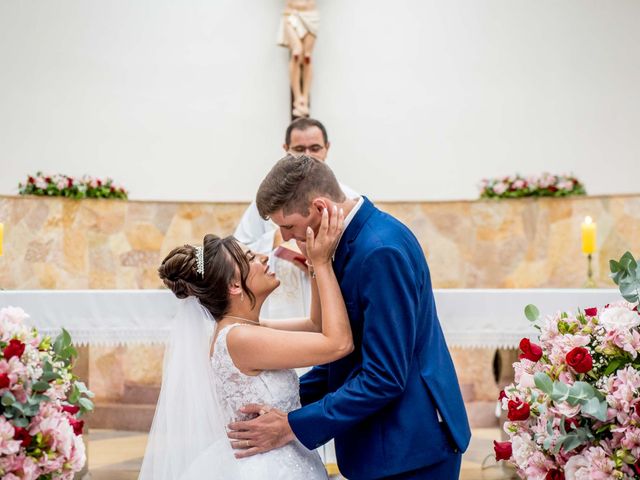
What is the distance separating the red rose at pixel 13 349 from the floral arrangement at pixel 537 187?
6.52m

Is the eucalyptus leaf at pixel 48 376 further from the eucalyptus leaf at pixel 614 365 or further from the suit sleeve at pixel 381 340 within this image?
the eucalyptus leaf at pixel 614 365

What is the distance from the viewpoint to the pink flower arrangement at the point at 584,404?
208 cm

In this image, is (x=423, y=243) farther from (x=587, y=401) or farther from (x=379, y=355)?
(x=587, y=401)

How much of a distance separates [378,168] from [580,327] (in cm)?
726

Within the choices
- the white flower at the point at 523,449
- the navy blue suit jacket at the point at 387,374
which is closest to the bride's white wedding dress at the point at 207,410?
the navy blue suit jacket at the point at 387,374

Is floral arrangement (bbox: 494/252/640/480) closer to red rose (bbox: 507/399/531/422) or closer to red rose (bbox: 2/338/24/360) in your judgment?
red rose (bbox: 507/399/531/422)

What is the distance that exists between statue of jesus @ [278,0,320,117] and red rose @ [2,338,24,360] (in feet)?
24.2

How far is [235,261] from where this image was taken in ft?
10.3

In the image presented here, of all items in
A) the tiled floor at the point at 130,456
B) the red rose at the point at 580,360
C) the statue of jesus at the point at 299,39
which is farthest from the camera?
the statue of jesus at the point at 299,39

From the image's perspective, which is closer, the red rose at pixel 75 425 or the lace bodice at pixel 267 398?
the red rose at pixel 75 425

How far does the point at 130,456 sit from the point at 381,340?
4362mm

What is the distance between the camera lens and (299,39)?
366 inches

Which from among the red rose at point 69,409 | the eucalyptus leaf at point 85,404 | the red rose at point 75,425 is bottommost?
the red rose at point 75,425

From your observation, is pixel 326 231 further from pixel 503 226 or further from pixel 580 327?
pixel 503 226
